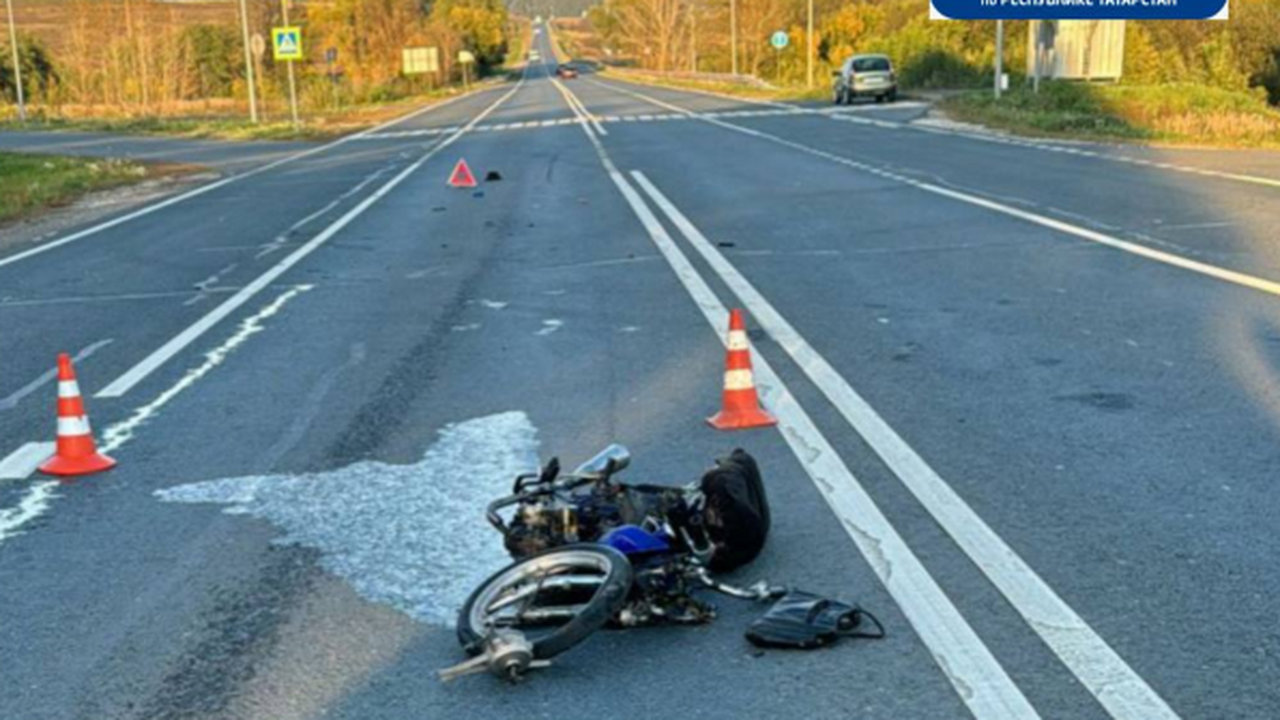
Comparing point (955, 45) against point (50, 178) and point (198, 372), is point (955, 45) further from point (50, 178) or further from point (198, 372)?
point (198, 372)

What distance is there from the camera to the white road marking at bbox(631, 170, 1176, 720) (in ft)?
12.5

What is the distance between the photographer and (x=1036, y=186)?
60.6ft

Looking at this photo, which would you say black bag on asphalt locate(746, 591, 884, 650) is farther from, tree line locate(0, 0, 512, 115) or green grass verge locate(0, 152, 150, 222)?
tree line locate(0, 0, 512, 115)

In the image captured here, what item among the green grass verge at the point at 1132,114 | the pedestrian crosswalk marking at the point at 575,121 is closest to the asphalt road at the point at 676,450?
the green grass verge at the point at 1132,114

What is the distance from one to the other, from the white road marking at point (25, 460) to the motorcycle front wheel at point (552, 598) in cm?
311

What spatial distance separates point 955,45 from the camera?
63969 mm

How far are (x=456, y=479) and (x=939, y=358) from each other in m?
3.40

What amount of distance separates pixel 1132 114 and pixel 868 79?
51.3 ft

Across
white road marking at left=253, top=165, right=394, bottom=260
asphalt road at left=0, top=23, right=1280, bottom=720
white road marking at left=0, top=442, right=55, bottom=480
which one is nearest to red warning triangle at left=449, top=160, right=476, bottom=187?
white road marking at left=253, top=165, right=394, bottom=260

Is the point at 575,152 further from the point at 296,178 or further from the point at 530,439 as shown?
the point at 530,439

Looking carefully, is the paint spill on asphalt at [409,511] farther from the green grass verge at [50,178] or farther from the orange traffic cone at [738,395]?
the green grass verge at [50,178]

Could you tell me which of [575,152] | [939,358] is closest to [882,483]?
[939,358]

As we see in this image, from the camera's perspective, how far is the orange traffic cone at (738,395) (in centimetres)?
675

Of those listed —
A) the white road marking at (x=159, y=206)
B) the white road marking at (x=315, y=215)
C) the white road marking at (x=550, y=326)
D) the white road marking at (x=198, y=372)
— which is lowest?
the white road marking at (x=159, y=206)
